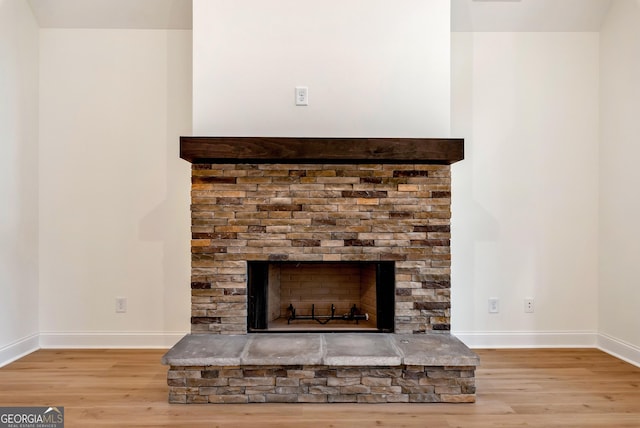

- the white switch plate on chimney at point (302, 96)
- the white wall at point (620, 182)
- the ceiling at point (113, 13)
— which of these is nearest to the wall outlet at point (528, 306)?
the white wall at point (620, 182)

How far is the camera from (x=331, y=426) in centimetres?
194

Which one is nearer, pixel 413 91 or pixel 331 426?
pixel 331 426

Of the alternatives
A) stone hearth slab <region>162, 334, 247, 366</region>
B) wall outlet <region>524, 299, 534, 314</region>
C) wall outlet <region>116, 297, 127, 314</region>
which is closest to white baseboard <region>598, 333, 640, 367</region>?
wall outlet <region>524, 299, 534, 314</region>

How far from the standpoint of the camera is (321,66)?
8.72ft

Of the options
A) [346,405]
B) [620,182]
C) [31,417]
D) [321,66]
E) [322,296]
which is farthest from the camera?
[620,182]

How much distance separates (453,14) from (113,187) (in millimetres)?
2720

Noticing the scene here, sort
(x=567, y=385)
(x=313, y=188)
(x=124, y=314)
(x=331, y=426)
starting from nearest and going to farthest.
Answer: (x=331, y=426) < (x=567, y=385) < (x=313, y=188) < (x=124, y=314)

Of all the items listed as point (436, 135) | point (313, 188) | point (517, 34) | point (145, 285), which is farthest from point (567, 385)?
point (145, 285)

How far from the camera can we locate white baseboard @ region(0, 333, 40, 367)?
2723 mm

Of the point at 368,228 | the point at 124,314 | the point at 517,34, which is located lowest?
the point at 124,314

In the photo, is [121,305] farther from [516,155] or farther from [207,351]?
[516,155]

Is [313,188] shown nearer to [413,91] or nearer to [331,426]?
[413,91]

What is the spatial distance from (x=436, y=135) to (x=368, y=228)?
2.35 ft

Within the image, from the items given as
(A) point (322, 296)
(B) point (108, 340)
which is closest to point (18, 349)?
(B) point (108, 340)
